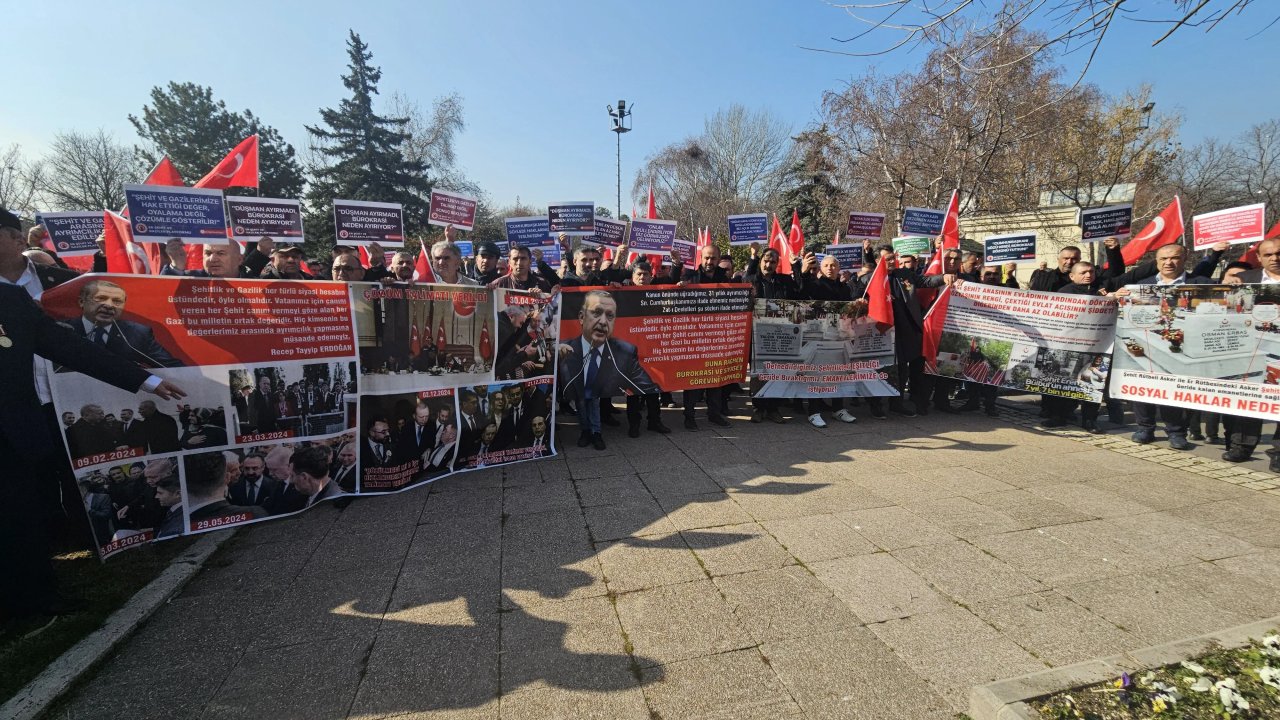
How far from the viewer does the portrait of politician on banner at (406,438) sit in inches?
171

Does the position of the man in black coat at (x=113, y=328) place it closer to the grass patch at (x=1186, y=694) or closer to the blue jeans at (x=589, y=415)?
the blue jeans at (x=589, y=415)

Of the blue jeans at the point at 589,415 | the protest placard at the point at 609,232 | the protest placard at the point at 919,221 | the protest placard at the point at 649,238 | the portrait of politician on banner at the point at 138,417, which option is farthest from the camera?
the protest placard at the point at 609,232

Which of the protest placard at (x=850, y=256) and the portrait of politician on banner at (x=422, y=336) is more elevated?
the protest placard at (x=850, y=256)

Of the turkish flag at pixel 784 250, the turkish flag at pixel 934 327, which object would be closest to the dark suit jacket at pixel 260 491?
the turkish flag at pixel 784 250

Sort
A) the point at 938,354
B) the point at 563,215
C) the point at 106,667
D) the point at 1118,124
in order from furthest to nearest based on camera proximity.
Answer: the point at 1118,124 → the point at 563,215 → the point at 938,354 → the point at 106,667

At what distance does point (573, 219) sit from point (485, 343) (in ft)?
16.5

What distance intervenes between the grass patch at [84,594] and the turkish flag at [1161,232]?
11.4 m

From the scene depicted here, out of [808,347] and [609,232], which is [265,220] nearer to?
[609,232]

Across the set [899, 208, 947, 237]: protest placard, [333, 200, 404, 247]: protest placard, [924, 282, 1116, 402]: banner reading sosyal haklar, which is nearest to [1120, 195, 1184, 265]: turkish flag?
[924, 282, 1116, 402]: banner reading sosyal haklar

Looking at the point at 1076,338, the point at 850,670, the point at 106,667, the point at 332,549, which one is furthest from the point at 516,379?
the point at 1076,338

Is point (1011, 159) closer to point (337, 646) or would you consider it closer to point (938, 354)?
point (938, 354)

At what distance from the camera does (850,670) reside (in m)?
2.39

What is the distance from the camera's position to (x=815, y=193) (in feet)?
90.7

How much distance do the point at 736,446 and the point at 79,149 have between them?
49319 mm
